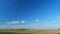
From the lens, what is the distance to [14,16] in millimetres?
2152

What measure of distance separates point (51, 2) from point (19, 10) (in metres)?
0.69

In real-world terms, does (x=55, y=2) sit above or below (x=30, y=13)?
above

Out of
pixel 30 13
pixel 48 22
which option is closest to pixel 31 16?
pixel 30 13

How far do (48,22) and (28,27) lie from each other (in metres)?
0.42

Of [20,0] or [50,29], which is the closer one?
[50,29]

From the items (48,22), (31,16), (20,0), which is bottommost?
(48,22)

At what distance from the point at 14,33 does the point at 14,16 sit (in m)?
0.35

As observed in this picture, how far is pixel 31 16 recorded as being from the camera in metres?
2.13

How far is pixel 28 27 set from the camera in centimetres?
209

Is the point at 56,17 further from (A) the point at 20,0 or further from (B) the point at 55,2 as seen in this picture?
(A) the point at 20,0

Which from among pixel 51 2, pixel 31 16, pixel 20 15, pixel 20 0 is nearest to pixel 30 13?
pixel 31 16

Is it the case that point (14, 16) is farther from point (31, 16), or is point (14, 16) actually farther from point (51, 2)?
point (51, 2)

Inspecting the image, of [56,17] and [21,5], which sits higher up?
[21,5]

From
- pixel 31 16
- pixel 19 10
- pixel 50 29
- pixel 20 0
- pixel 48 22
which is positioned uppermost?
pixel 20 0
